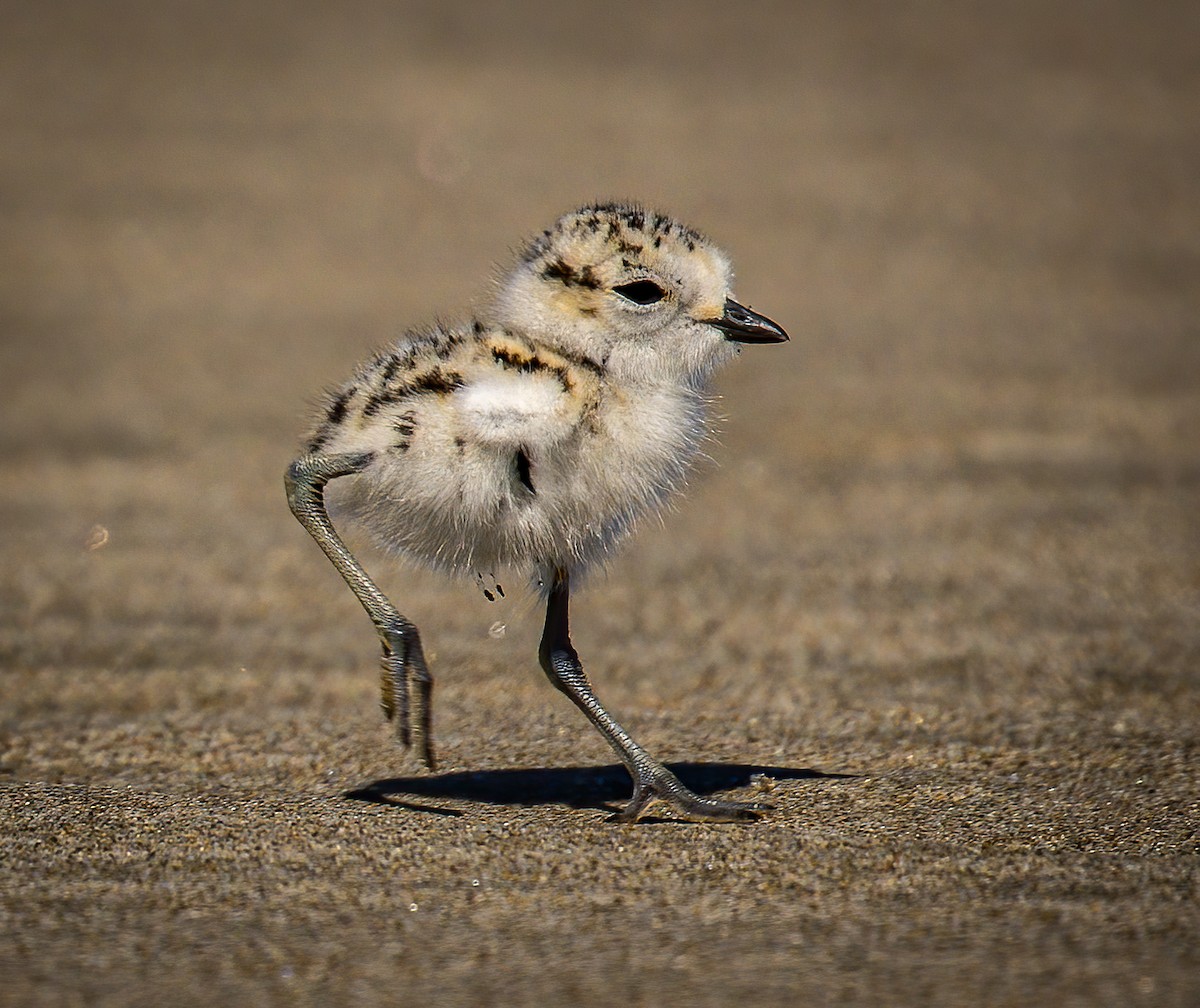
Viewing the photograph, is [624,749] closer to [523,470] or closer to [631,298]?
[523,470]

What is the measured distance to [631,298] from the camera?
3.51 m

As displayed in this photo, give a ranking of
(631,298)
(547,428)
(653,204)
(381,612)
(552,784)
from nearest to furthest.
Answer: (547,428) < (381,612) < (631,298) < (552,784) < (653,204)

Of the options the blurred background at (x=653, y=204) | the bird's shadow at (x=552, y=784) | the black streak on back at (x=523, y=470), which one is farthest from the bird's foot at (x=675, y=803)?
the blurred background at (x=653, y=204)

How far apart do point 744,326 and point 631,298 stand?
26 centimetres

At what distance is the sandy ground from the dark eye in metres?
0.42

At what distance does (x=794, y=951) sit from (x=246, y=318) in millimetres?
6110

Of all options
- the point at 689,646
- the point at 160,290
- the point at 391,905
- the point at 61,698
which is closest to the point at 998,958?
the point at 391,905

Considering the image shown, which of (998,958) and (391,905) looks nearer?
(998,958)

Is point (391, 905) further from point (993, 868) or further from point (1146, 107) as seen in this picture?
point (1146, 107)

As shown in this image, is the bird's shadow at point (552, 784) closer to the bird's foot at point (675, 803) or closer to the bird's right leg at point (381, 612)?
the bird's foot at point (675, 803)

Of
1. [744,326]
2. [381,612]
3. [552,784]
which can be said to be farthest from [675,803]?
[744,326]

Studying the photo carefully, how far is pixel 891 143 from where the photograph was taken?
10602 mm

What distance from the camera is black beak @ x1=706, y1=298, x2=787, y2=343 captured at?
3.57 m

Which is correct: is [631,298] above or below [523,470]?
above
